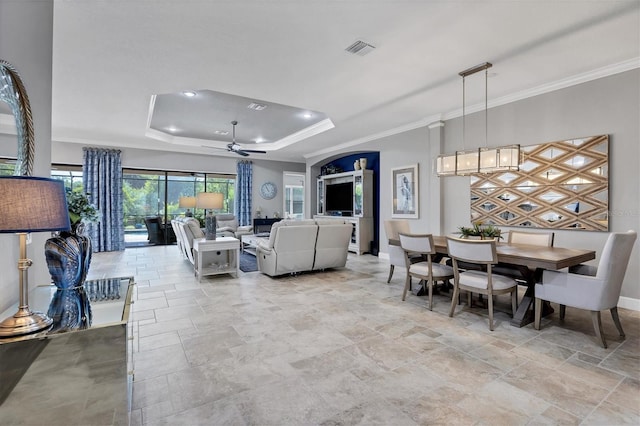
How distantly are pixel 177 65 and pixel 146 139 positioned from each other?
476cm

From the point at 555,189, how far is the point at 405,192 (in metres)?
2.65

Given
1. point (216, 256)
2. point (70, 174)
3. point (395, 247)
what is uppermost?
point (70, 174)

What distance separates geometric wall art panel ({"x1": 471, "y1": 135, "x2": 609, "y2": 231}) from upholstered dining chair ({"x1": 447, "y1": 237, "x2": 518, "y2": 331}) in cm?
158

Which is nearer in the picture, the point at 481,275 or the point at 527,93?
the point at 481,275

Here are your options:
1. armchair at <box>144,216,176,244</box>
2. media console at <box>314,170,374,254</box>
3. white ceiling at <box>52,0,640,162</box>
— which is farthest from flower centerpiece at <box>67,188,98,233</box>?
armchair at <box>144,216,176,244</box>

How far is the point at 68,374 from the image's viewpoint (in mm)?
1406

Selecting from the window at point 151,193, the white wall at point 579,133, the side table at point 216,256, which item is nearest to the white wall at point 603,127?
the white wall at point 579,133

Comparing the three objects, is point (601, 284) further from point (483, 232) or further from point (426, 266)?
point (426, 266)

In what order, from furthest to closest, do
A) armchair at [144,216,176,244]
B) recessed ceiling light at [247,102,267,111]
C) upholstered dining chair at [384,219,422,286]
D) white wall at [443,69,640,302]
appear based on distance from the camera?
armchair at [144,216,176,244] → recessed ceiling light at [247,102,267,111] → upholstered dining chair at [384,219,422,286] → white wall at [443,69,640,302]

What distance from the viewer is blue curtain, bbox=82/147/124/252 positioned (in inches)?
300

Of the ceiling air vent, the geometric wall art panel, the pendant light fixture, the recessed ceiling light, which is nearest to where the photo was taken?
the ceiling air vent

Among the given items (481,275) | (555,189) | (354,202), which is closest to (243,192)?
(354,202)

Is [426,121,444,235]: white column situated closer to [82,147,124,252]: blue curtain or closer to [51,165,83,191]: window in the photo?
[82,147,124,252]: blue curtain

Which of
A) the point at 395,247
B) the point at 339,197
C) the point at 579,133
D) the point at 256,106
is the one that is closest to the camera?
the point at 579,133
